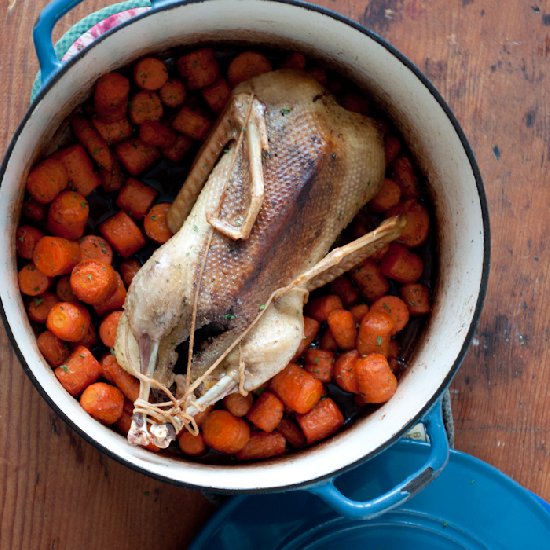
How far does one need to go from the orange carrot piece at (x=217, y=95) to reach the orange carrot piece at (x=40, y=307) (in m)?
0.47

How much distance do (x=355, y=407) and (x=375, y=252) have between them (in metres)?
0.31

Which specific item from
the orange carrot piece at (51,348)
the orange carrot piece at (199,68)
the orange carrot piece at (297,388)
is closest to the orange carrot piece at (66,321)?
the orange carrot piece at (51,348)

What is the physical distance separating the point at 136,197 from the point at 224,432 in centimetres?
46

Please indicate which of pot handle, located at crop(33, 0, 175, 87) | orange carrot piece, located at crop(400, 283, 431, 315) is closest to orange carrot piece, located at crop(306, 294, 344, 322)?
orange carrot piece, located at crop(400, 283, 431, 315)

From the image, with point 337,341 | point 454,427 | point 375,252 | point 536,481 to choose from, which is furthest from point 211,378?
point 536,481

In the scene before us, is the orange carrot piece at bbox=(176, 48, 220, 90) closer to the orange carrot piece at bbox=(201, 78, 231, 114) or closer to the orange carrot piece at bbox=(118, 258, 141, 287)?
the orange carrot piece at bbox=(201, 78, 231, 114)

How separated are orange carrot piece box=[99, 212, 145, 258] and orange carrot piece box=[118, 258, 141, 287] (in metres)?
0.03

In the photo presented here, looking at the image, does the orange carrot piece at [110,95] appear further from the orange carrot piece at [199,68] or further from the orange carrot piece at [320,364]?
the orange carrot piece at [320,364]

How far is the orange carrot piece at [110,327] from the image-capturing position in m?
1.52

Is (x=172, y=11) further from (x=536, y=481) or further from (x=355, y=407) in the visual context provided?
(x=536, y=481)

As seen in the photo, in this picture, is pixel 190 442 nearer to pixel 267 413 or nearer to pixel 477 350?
pixel 267 413

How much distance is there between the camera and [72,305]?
4.91 ft

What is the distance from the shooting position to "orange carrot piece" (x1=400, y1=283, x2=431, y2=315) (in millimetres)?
1604

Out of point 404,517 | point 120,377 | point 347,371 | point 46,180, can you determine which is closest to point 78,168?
point 46,180
